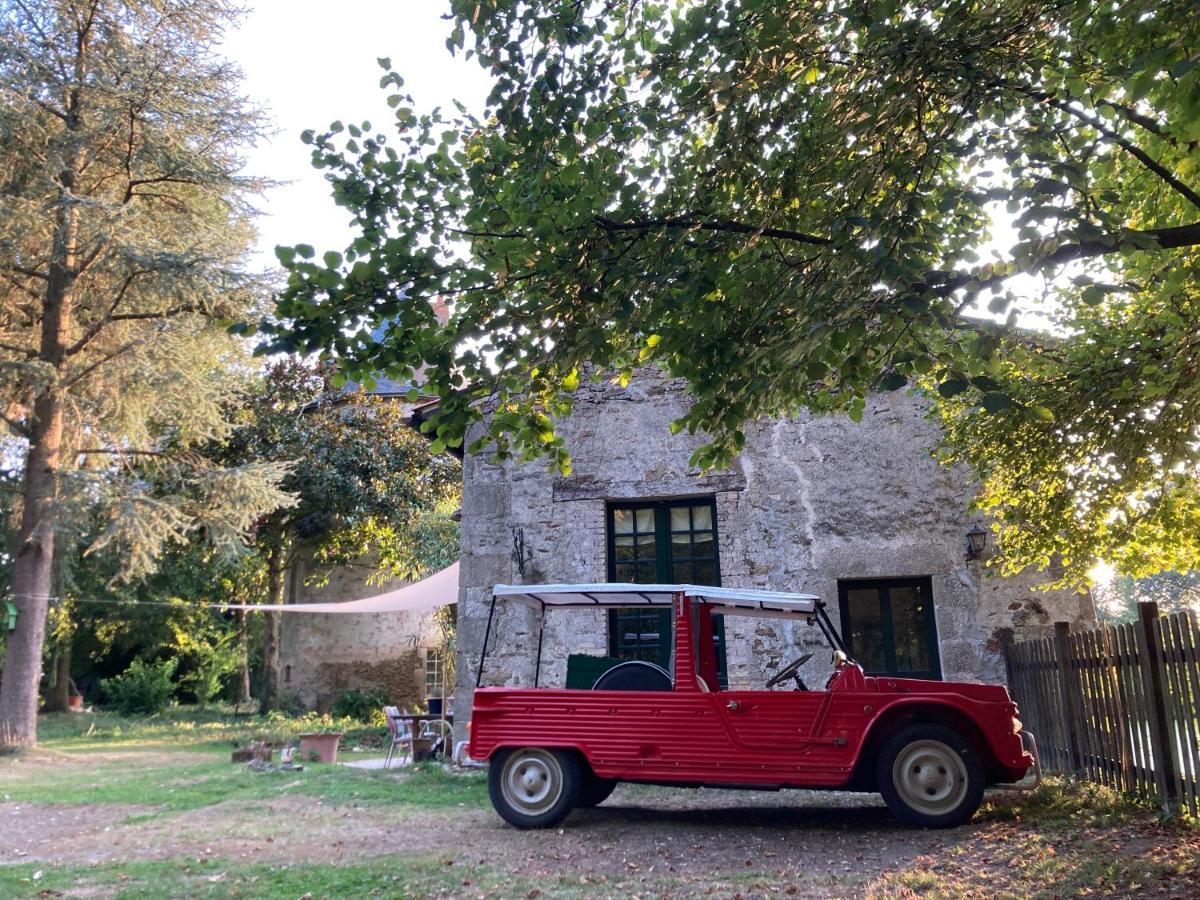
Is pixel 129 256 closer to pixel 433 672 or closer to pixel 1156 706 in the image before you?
pixel 433 672

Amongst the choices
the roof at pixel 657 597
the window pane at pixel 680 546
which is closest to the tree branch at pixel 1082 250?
the roof at pixel 657 597

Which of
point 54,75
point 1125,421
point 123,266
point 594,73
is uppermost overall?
point 54,75

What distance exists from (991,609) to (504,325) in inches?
255

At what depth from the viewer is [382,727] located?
58.9 ft

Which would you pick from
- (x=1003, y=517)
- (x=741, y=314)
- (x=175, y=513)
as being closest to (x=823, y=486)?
(x=1003, y=517)

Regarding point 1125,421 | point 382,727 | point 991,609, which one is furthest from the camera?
point 382,727

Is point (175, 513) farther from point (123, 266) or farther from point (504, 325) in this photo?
point (504, 325)

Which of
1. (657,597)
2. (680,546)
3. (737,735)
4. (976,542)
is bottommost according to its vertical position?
(737,735)

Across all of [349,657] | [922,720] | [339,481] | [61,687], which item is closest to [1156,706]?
[922,720]

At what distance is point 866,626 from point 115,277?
43.5 feet

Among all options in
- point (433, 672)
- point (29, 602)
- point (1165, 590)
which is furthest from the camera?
point (1165, 590)

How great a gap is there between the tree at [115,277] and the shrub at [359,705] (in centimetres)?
575

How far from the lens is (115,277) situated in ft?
51.1

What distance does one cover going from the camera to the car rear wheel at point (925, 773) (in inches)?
241
